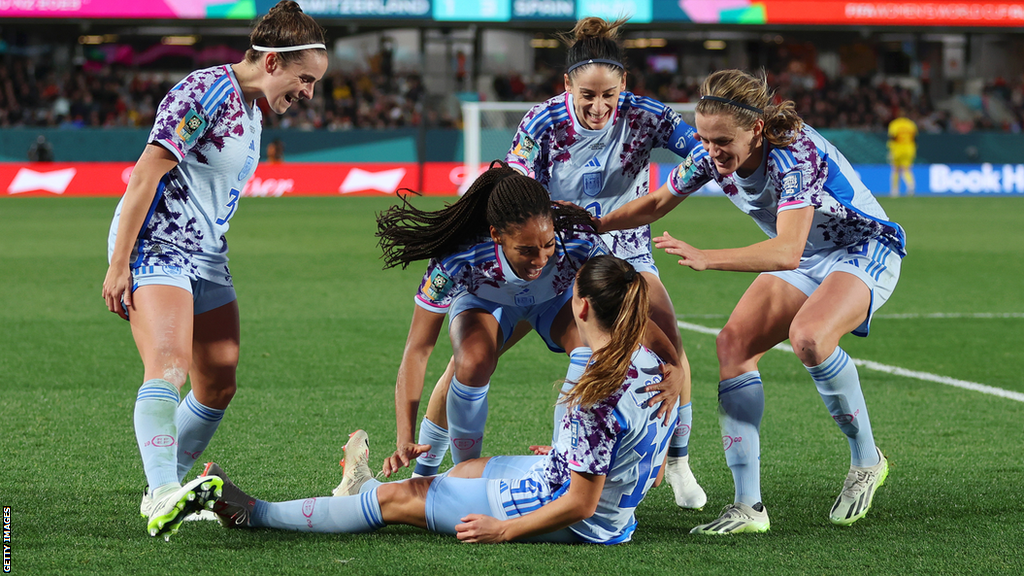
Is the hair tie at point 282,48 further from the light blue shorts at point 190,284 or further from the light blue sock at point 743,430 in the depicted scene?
the light blue sock at point 743,430

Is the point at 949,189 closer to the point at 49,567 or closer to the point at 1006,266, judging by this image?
the point at 1006,266

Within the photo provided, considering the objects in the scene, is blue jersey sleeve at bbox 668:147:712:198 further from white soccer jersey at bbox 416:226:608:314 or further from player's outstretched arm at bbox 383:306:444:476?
player's outstretched arm at bbox 383:306:444:476

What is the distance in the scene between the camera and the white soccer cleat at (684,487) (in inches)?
163

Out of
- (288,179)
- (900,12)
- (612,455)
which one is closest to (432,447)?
(612,455)

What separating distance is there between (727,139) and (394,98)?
2870cm

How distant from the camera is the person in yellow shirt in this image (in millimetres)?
24484

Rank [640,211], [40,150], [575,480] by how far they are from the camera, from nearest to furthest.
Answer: [575,480] → [640,211] → [40,150]

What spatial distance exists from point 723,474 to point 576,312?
66.9 inches

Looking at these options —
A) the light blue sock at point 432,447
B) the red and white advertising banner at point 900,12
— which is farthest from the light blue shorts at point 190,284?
the red and white advertising banner at point 900,12

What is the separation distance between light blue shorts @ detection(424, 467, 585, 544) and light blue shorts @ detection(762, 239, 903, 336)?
5.14 ft

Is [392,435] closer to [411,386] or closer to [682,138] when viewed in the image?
[411,386]

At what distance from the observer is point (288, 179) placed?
24.2 meters

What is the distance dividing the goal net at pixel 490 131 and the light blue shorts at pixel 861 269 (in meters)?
19.0
